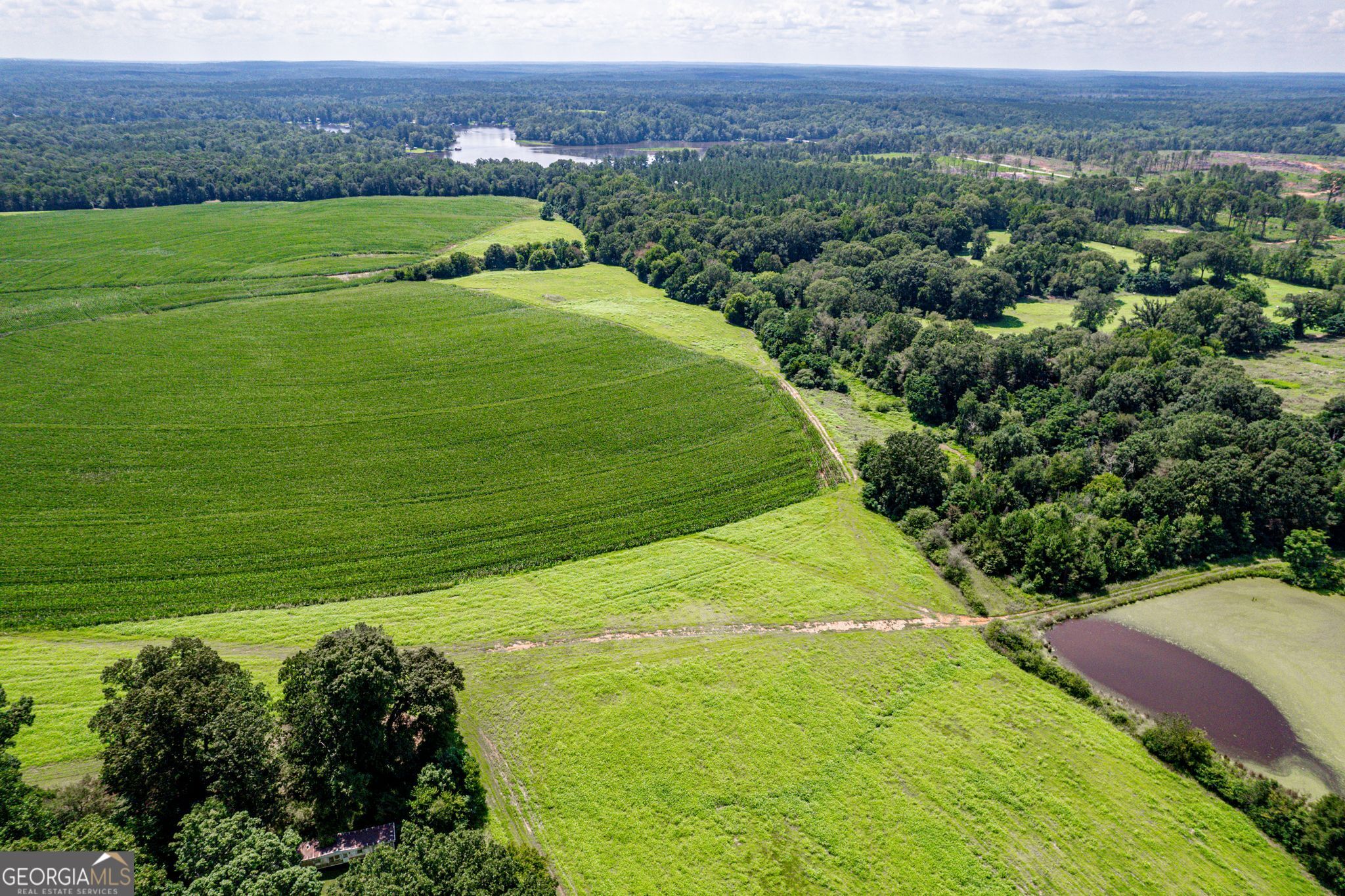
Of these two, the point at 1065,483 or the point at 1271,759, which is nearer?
the point at 1271,759

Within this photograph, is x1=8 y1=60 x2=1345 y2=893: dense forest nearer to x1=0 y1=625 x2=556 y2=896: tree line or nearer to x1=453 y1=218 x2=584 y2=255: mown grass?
x1=0 y1=625 x2=556 y2=896: tree line

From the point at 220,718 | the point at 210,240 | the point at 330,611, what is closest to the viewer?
the point at 220,718

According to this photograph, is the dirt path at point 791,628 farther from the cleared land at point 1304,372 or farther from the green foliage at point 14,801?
the cleared land at point 1304,372

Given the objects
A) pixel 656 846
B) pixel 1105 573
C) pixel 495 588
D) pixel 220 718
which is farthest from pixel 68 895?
pixel 1105 573

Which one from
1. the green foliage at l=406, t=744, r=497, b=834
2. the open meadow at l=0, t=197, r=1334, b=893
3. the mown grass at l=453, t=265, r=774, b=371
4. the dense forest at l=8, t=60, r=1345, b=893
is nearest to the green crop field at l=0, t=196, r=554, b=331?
the dense forest at l=8, t=60, r=1345, b=893

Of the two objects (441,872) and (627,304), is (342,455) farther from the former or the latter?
(627,304)

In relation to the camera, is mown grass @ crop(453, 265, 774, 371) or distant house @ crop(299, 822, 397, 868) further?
mown grass @ crop(453, 265, 774, 371)

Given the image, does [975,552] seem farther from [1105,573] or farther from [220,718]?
[220,718]

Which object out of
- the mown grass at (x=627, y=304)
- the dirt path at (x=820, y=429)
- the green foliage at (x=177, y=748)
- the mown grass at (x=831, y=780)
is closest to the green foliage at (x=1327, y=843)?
the mown grass at (x=831, y=780)
